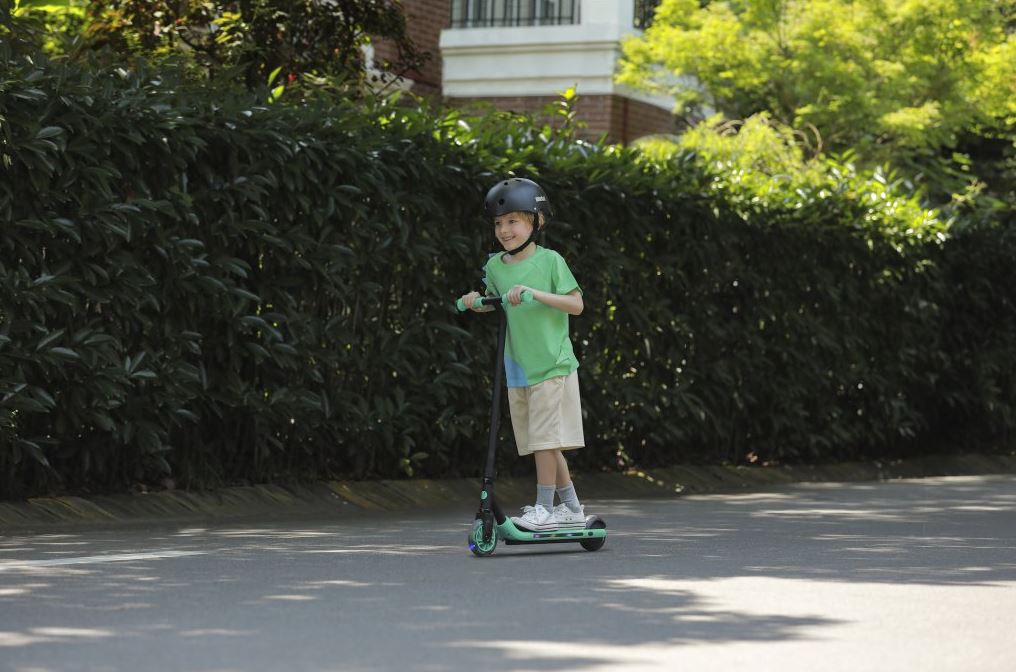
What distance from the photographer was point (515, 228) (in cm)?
937

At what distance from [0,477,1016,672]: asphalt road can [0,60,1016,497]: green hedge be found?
37.6 inches

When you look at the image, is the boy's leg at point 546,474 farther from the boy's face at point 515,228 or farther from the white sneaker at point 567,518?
the boy's face at point 515,228

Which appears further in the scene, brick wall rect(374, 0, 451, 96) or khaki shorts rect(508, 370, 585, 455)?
brick wall rect(374, 0, 451, 96)

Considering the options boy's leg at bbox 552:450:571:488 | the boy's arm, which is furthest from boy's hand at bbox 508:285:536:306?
boy's leg at bbox 552:450:571:488

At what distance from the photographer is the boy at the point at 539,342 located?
9.29 m

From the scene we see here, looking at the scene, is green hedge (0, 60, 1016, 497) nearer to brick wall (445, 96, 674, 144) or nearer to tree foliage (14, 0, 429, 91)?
tree foliage (14, 0, 429, 91)

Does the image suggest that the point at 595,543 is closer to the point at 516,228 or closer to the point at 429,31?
the point at 516,228

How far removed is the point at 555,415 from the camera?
30.7 ft

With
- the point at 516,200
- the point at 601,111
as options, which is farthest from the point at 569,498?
the point at 601,111

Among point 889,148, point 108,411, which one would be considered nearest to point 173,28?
point 108,411

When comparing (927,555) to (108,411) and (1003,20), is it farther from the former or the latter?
(1003,20)

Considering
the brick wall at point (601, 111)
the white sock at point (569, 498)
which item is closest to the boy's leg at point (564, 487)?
the white sock at point (569, 498)

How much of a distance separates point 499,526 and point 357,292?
3.33 m

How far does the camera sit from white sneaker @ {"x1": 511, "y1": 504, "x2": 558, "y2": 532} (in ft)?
30.2
